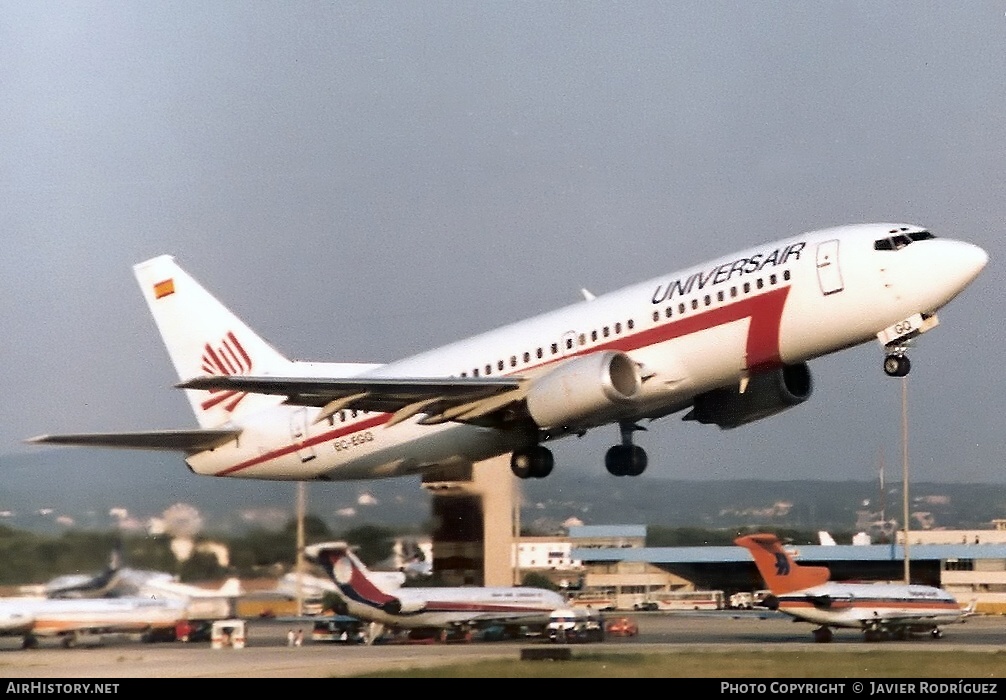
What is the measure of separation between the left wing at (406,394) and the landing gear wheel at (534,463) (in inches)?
40.5

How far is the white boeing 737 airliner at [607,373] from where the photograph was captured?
29000mm

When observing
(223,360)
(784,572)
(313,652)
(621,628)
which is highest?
(223,360)

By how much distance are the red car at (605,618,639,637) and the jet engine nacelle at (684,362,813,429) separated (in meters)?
5.44

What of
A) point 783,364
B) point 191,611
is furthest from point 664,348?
point 191,611

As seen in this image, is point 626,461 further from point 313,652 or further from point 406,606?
point 313,652

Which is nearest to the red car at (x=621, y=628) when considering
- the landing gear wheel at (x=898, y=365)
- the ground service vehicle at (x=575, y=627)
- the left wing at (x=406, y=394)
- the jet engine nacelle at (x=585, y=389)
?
the ground service vehicle at (x=575, y=627)

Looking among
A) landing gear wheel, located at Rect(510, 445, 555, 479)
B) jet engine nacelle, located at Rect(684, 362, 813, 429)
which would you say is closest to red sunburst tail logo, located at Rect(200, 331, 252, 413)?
landing gear wheel, located at Rect(510, 445, 555, 479)

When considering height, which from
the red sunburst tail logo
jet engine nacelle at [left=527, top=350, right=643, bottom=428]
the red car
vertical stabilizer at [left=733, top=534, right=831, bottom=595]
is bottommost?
the red car

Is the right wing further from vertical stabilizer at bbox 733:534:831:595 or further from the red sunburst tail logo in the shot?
vertical stabilizer at bbox 733:534:831:595

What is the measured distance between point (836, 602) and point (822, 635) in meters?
0.95

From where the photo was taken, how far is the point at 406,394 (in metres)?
32.1

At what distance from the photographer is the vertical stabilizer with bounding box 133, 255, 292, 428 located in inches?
1542

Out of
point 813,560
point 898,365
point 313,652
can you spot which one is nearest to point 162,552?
point 313,652
